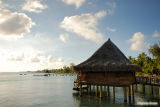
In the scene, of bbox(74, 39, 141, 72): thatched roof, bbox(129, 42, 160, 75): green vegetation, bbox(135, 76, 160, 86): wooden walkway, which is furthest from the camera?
bbox(129, 42, 160, 75): green vegetation

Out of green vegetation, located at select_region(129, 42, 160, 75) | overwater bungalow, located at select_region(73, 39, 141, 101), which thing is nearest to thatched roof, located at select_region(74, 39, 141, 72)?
overwater bungalow, located at select_region(73, 39, 141, 101)

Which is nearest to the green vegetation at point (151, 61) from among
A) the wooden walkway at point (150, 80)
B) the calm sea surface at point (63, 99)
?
the calm sea surface at point (63, 99)

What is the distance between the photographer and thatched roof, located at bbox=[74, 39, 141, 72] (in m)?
17.2

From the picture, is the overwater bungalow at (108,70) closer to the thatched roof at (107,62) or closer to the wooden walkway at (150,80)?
the thatched roof at (107,62)

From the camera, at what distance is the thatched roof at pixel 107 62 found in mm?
17205

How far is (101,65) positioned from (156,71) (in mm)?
37466

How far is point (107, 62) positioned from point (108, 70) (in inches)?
50.8

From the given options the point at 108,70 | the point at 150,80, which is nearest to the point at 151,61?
the point at 150,80

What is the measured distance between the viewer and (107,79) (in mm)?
18094

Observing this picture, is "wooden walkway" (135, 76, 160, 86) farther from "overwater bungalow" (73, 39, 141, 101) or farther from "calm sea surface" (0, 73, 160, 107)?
"overwater bungalow" (73, 39, 141, 101)

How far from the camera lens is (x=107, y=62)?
18344 mm

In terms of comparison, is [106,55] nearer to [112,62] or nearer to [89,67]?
[112,62]

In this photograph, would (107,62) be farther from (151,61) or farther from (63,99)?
(151,61)

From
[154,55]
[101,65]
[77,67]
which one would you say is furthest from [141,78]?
[154,55]
